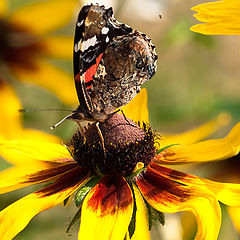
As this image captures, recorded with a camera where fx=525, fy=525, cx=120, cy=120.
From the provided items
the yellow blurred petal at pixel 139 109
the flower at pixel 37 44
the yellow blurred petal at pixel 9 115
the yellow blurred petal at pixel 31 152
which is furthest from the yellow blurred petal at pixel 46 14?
the yellow blurred petal at pixel 31 152

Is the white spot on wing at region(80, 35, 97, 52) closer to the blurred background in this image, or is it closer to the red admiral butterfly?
the red admiral butterfly

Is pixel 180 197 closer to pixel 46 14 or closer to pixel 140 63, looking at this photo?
pixel 140 63

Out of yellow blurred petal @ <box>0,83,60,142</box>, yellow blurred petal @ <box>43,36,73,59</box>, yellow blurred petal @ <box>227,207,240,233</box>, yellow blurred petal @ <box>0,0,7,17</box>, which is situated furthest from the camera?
yellow blurred petal @ <box>43,36,73,59</box>

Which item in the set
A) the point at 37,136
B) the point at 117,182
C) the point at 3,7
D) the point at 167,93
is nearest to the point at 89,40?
the point at 117,182

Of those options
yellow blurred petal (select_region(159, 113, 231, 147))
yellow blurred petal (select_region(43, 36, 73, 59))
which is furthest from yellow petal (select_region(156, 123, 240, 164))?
yellow blurred petal (select_region(43, 36, 73, 59))

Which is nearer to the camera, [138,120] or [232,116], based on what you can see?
[138,120]

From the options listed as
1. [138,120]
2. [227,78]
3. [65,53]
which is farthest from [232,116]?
[227,78]

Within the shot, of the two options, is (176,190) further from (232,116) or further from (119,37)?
(232,116)

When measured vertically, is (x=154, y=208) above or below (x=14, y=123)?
below
